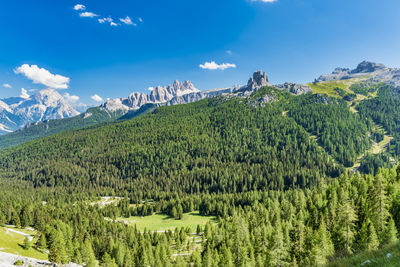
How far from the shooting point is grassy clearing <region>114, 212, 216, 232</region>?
391 ft

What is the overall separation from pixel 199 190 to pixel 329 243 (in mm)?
137356

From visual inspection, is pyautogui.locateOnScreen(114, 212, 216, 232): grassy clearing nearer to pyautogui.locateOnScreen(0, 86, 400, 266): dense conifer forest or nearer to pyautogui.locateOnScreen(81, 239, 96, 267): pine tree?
pyautogui.locateOnScreen(0, 86, 400, 266): dense conifer forest

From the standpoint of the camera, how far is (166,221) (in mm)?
129500

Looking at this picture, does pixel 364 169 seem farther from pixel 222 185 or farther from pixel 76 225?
pixel 76 225

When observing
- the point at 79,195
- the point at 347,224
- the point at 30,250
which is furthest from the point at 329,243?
the point at 79,195

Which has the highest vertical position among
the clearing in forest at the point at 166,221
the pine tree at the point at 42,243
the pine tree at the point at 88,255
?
the pine tree at the point at 42,243

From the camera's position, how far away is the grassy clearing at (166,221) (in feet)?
391

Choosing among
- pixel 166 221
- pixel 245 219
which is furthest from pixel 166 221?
pixel 245 219

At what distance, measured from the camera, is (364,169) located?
573ft

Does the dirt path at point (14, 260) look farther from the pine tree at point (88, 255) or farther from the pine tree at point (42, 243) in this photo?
the pine tree at point (42, 243)

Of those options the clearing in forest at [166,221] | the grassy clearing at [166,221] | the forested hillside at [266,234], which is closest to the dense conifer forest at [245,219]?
the forested hillside at [266,234]

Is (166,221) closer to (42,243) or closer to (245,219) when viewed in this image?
(245,219)

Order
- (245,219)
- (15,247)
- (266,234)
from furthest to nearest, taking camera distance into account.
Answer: (245,219) → (15,247) → (266,234)

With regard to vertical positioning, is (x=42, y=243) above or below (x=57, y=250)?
below
